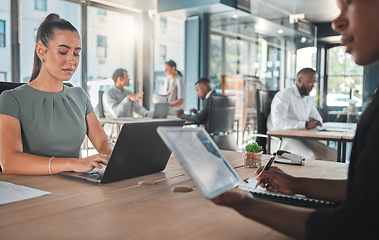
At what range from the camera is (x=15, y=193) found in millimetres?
1099

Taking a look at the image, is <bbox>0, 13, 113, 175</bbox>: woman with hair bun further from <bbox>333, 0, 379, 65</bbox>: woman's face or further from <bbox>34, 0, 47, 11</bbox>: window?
<bbox>34, 0, 47, 11</bbox>: window

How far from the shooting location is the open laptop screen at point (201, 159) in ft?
2.35

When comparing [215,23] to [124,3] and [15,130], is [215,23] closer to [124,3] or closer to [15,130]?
[124,3]

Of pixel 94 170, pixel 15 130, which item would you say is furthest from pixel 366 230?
pixel 15 130

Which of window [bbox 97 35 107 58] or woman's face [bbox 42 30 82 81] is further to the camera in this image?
window [bbox 97 35 107 58]

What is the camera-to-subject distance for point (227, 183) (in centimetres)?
82

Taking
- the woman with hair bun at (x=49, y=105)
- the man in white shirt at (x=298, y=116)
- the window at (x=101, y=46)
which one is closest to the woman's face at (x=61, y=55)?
the woman with hair bun at (x=49, y=105)

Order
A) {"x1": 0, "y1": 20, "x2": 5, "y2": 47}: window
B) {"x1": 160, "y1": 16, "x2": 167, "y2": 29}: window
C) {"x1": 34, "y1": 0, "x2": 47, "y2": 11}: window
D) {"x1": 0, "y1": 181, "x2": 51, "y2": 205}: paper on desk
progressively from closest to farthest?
1. {"x1": 0, "y1": 181, "x2": 51, "y2": 205}: paper on desk
2. {"x1": 0, "y1": 20, "x2": 5, "y2": 47}: window
3. {"x1": 34, "y1": 0, "x2": 47, "y2": 11}: window
4. {"x1": 160, "y1": 16, "x2": 167, "y2": 29}: window

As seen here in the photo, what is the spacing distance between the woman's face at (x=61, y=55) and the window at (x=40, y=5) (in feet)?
16.1

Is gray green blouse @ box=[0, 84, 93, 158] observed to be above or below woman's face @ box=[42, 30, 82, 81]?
below

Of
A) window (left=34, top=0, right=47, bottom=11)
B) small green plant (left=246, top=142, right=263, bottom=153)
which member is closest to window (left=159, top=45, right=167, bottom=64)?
window (left=34, top=0, right=47, bottom=11)

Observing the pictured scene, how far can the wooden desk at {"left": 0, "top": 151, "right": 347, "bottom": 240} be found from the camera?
31.5 inches

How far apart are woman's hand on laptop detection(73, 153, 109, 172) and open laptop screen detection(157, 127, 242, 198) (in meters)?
0.57

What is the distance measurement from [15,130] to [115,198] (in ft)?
2.17
